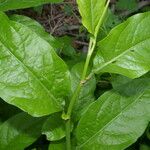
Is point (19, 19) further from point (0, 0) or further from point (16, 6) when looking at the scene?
point (16, 6)

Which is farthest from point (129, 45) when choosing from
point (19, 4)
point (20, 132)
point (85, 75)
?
point (20, 132)

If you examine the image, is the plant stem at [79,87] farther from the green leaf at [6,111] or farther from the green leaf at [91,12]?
the green leaf at [6,111]

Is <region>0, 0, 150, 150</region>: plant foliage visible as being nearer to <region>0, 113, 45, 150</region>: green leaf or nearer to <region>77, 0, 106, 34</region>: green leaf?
<region>77, 0, 106, 34</region>: green leaf

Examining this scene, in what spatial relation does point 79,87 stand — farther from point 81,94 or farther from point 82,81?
point 81,94

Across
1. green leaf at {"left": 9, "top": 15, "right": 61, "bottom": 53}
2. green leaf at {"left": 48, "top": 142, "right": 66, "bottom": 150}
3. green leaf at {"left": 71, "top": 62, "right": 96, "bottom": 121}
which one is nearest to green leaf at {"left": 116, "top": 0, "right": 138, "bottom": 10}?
green leaf at {"left": 9, "top": 15, "right": 61, "bottom": 53}

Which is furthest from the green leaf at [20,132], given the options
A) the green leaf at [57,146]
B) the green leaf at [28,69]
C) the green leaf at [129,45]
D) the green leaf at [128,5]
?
the green leaf at [128,5]

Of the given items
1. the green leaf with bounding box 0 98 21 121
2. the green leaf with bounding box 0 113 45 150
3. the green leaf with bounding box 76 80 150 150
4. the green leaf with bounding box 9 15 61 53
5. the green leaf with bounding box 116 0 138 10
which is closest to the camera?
the green leaf with bounding box 76 80 150 150
